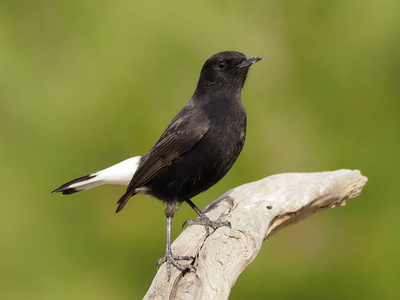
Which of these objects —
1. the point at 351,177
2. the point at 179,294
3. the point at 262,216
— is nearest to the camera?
the point at 179,294

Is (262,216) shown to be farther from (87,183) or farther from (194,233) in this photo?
(87,183)

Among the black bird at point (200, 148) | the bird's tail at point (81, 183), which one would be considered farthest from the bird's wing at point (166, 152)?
the bird's tail at point (81, 183)

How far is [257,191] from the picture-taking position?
4102 mm

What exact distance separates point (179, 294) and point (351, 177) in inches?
70.9

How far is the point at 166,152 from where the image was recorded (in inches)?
145

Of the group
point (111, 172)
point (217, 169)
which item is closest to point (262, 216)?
point (217, 169)

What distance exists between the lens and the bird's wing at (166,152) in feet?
11.9

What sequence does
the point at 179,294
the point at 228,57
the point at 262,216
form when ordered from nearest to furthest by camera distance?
the point at 179,294, the point at 262,216, the point at 228,57

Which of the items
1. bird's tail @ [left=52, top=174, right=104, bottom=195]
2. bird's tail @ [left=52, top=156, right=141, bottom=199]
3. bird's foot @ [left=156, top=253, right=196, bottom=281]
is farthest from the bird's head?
bird's foot @ [left=156, top=253, right=196, bottom=281]

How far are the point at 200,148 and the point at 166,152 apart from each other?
9.0 inches

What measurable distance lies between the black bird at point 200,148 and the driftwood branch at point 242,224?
0.15 m

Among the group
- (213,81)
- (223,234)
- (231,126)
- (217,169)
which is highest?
(213,81)

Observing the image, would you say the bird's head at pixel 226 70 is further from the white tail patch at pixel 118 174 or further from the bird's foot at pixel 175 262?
the bird's foot at pixel 175 262

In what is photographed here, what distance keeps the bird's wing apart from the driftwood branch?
45 cm
